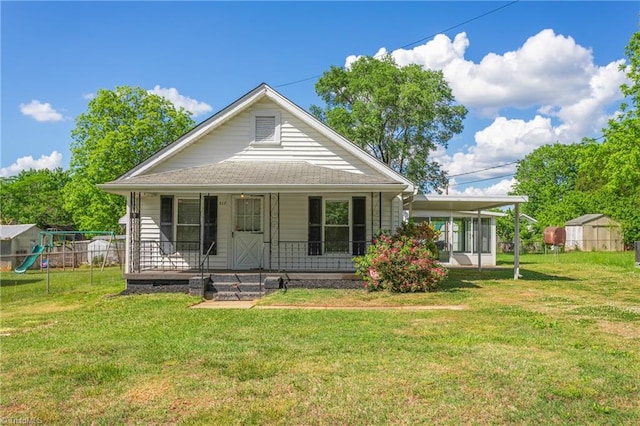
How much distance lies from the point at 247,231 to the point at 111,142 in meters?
24.0

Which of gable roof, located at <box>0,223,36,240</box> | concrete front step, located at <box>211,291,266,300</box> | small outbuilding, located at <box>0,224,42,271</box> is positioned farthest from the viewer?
gable roof, located at <box>0,223,36,240</box>

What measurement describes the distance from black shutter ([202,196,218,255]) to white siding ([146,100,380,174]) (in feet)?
4.40

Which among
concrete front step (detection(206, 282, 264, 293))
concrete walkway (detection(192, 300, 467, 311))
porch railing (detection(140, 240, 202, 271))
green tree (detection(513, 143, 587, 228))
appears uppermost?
green tree (detection(513, 143, 587, 228))

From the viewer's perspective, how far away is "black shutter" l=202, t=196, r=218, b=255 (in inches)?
582

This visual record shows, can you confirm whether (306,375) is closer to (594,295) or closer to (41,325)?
(41,325)

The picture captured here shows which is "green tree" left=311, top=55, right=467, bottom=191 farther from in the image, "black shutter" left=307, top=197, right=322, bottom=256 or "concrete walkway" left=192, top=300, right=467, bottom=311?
"concrete walkway" left=192, top=300, right=467, bottom=311

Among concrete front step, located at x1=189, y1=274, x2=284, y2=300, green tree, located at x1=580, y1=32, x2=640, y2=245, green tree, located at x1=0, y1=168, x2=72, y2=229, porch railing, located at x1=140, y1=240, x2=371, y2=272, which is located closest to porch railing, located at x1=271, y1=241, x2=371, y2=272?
porch railing, located at x1=140, y1=240, x2=371, y2=272

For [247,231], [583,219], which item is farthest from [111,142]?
[583,219]

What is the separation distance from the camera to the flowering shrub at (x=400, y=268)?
12.6 m

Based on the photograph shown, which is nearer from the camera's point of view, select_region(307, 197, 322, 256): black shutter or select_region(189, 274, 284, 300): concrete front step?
select_region(189, 274, 284, 300): concrete front step

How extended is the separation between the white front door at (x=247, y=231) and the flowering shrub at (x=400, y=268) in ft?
11.4

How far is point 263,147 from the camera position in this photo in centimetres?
1545

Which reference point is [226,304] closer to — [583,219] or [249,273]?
[249,273]

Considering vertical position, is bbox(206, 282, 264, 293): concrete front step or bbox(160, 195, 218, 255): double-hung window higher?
bbox(160, 195, 218, 255): double-hung window
